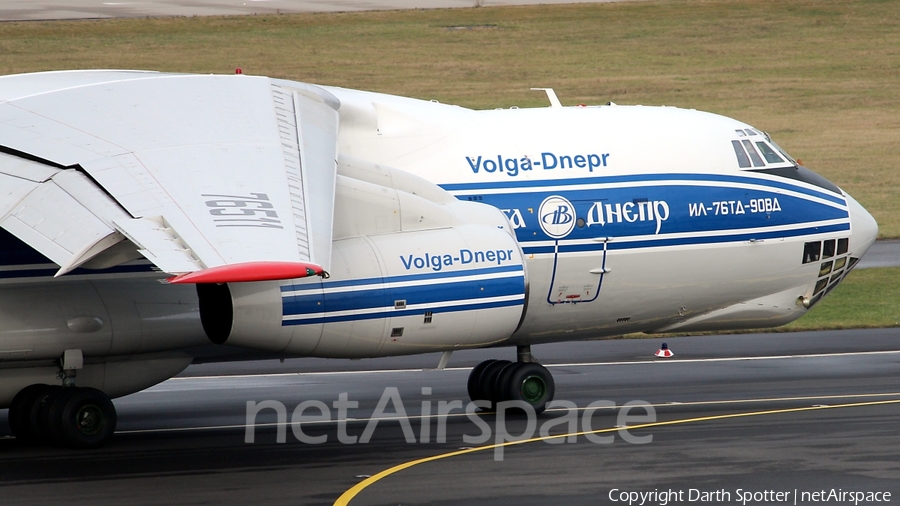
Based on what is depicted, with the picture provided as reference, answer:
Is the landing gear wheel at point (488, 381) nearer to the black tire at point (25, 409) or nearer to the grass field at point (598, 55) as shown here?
the black tire at point (25, 409)

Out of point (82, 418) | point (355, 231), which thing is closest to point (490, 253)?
point (355, 231)

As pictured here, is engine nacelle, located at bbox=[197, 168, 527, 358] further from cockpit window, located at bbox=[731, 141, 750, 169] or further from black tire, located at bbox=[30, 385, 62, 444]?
cockpit window, located at bbox=[731, 141, 750, 169]

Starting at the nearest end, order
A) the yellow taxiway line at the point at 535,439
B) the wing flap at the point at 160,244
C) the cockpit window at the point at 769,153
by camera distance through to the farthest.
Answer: the wing flap at the point at 160,244, the yellow taxiway line at the point at 535,439, the cockpit window at the point at 769,153

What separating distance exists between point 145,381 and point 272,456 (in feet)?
8.43

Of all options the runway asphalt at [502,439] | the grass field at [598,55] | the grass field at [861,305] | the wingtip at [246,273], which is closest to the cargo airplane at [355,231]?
the wingtip at [246,273]

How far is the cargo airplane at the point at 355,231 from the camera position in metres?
12.4

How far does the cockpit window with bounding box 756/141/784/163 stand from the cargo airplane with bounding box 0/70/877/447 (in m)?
0.04

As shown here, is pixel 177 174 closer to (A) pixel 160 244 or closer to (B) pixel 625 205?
(A) pixel 160 244

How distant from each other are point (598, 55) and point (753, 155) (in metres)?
36.1

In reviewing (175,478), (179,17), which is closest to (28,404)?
(175,478)

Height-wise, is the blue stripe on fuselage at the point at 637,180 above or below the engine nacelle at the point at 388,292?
above

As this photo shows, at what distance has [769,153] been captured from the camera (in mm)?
19484

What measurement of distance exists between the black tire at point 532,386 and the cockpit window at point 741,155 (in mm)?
4161

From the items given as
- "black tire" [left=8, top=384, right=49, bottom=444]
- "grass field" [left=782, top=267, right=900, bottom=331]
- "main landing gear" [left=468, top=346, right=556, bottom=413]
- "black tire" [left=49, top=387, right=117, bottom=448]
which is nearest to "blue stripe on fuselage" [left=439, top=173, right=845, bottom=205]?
"main landing gear" [left=468, top=346, right=556, bottom=413]
